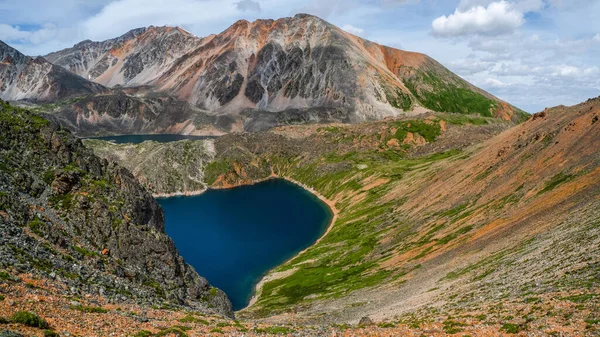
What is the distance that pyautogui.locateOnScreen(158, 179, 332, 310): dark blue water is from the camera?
11575 cm

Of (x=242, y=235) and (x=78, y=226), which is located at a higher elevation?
(x=78, y=226)

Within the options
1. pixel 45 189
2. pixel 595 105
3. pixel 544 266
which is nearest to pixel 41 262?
pixel 45 189

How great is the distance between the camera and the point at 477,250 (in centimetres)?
6762

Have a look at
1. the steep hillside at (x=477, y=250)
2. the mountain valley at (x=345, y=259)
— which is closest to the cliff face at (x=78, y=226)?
the mountain valley at (x=345, y=259)

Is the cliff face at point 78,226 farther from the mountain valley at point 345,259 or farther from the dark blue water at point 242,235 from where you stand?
the dark blue water at point 242,235

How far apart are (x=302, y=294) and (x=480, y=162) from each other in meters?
67.0

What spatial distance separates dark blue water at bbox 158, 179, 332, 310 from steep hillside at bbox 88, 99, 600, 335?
28.5 ft

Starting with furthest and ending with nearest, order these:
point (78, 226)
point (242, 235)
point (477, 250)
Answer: point (242, 235) → point (477, 250) → point (78, 226)

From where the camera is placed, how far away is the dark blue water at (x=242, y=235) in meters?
116

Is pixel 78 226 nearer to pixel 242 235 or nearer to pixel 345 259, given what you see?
pixel 345 259

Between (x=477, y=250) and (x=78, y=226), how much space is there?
61.0 m

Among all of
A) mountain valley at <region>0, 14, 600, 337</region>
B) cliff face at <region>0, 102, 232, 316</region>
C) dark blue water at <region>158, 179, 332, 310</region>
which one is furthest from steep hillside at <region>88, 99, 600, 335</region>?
cliff face at <region>0, 102, 232, 316</region>

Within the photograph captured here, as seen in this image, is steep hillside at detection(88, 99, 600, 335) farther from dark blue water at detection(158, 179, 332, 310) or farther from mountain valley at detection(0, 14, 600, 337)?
dark blue water at detection(158, 179, 332, 310)

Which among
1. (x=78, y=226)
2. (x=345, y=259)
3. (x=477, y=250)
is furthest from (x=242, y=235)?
(x=78, y=226)
